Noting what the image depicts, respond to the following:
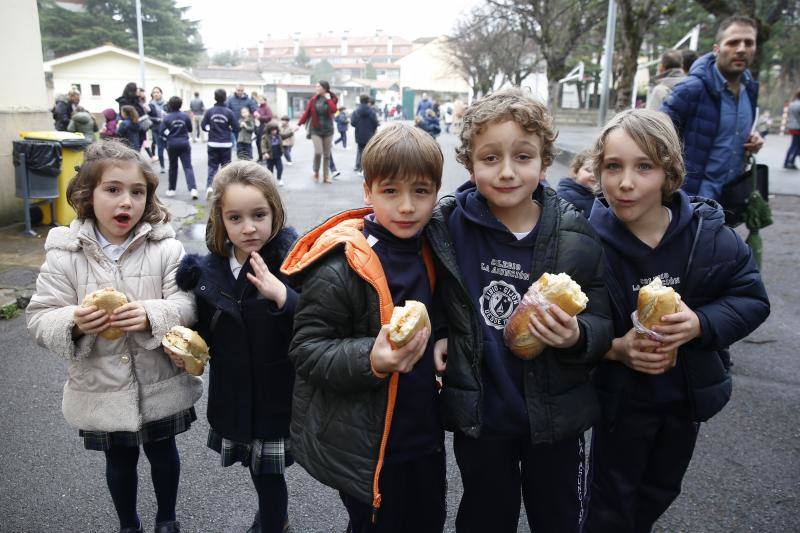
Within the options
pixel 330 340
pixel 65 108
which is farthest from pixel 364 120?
pixel 330 340

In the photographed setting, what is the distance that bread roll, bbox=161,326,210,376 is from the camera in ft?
7.73

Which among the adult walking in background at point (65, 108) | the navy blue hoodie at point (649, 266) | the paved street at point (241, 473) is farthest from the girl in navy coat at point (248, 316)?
the adult walking in background at point (65, 108)

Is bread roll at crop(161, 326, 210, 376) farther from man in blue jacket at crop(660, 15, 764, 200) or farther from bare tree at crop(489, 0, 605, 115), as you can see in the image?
bare tree at crop(489, 0, 605, 115)

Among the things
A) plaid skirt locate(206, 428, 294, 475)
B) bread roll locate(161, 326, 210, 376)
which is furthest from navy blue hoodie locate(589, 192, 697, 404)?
bread roll locate(161, 326, 210, 376)

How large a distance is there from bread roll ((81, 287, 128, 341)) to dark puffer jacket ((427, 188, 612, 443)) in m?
1.25

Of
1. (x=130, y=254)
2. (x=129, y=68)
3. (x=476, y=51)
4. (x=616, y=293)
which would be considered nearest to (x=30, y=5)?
(x=130, y=254)

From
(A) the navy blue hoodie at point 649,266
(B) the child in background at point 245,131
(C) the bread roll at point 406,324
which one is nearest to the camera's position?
(C) the bread roll at point 406,324

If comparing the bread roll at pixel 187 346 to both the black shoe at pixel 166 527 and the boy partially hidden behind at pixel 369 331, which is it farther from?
the black shoe at pixel 166 527

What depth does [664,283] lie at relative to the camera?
225 cm

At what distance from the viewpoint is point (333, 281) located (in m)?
1.94

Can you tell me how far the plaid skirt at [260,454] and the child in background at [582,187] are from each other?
91.5 inches

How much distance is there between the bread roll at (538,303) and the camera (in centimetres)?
184

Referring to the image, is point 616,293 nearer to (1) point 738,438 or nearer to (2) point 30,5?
(1) point 738,438

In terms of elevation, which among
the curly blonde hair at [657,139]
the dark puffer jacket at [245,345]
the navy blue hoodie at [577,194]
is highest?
the curly blonde hair at [657,139]
